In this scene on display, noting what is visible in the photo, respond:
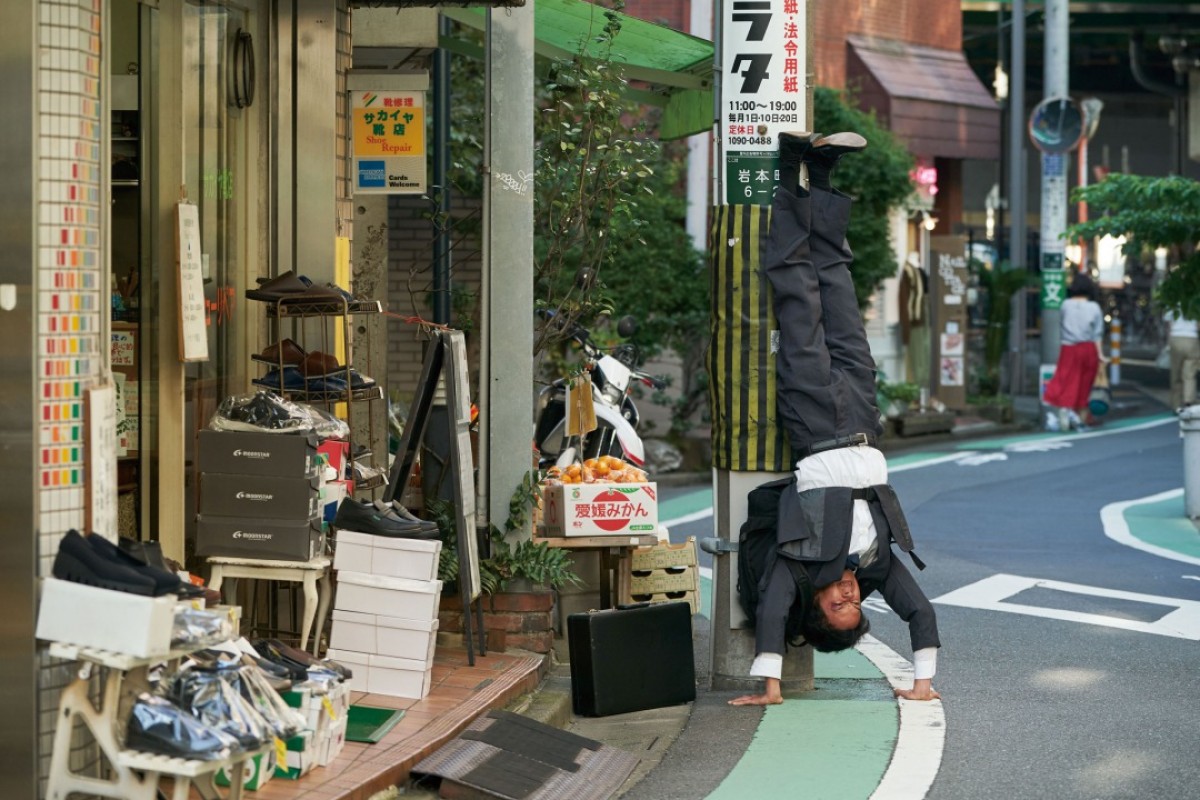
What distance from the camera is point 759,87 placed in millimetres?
7969

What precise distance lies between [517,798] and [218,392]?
2.79 m

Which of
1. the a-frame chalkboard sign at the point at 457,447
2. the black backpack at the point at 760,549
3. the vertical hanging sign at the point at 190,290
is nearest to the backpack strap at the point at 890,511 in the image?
the black backpack at the point at 760,549

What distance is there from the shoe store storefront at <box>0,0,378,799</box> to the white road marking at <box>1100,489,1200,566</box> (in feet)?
25.2

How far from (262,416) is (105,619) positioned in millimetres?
2208

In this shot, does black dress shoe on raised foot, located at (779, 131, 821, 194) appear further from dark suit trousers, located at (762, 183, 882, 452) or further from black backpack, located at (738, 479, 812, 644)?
black backpack, located at (738, 479, 812, 644)

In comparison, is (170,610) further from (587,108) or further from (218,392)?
(587,108)

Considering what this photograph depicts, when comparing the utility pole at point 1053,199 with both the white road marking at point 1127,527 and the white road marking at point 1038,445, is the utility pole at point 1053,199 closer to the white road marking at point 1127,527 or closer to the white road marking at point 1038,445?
the white road marking at point 1038,445

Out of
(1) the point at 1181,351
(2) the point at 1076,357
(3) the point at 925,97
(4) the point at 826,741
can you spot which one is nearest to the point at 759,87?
(4) the point at 826,741

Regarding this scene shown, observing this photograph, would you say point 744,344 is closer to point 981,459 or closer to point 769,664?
point 769,664

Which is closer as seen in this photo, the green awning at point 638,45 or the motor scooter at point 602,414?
the green awning at point 638,45

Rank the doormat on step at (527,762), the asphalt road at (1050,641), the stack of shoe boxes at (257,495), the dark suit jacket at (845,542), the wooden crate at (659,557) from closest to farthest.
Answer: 1. the doormat on step at (527,762)
2. the asphalt road at (1050,641)
3. the stack of shoe boxes at (257,495)
4. the dark suit jacket at (845,542)
5. the wooden crate at (659,557)

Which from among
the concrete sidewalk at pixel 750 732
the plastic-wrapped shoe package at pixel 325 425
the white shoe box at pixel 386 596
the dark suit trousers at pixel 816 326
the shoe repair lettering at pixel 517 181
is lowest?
the concrete sidewalk at pixel 750 732

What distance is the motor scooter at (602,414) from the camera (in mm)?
12000

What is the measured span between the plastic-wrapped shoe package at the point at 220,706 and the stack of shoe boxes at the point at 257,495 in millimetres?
1689
